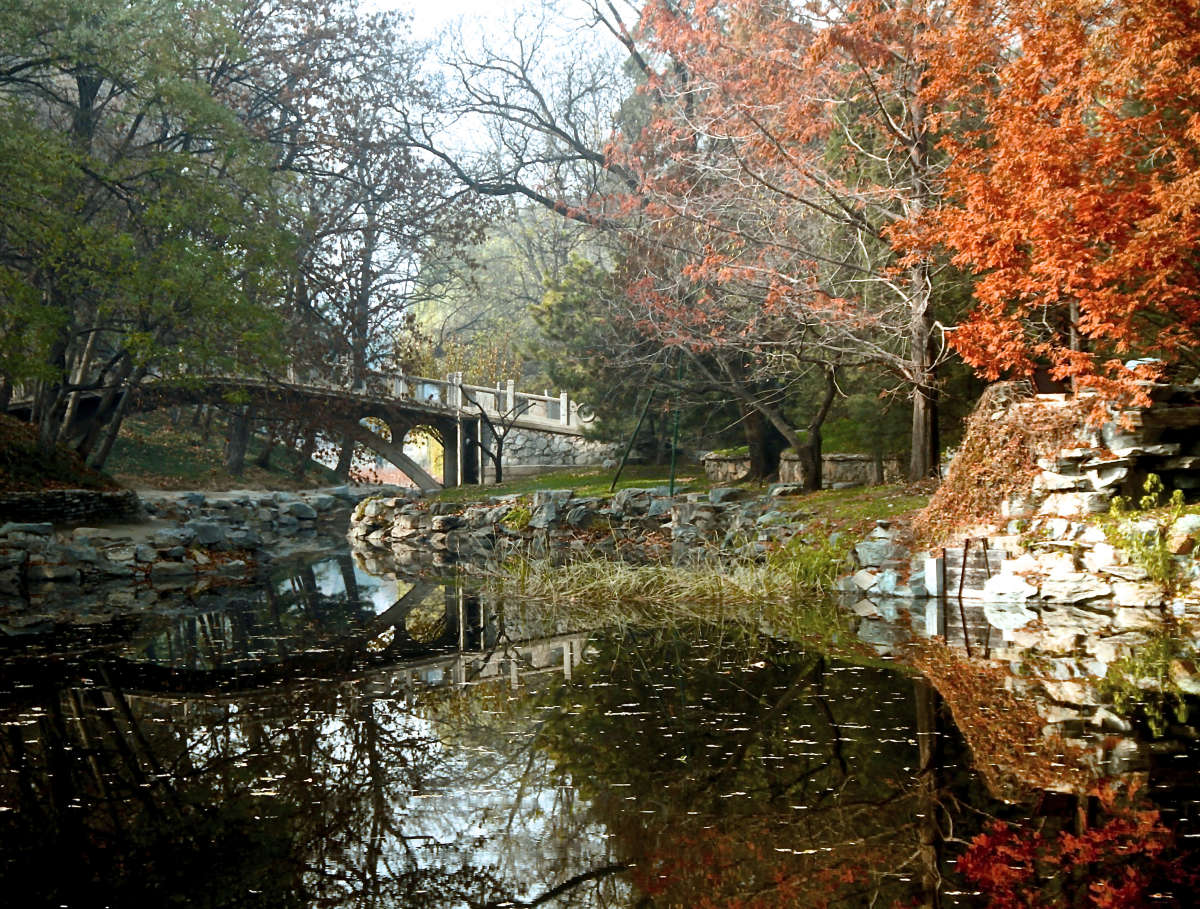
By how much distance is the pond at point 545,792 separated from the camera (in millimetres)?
2930

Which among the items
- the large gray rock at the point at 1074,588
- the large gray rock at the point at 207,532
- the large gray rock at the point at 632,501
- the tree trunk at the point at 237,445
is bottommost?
the large gray rock at the point at 207,532

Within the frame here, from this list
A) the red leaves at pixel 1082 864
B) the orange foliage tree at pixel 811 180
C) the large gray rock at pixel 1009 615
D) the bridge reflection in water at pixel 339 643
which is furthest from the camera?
the orange foliage tree at pixel 811 180

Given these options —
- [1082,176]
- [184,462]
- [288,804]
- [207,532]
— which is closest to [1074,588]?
[1082,176]

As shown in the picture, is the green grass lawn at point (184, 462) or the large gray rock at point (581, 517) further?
the green grass lawn at point (184, 462)

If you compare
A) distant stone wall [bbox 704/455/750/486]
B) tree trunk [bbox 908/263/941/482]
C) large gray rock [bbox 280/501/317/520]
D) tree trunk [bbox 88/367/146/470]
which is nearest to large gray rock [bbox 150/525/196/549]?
tree trunk [bbox 88/367/146/470]

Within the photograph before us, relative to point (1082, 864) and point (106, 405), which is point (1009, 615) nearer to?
point (1082, 864)

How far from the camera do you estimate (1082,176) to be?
8.69m

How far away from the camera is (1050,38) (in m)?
8.74

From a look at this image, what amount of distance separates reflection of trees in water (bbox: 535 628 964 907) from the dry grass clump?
367 cm

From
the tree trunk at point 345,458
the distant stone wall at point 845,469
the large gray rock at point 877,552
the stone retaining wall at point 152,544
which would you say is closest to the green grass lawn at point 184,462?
the tree trunk at point 345,458

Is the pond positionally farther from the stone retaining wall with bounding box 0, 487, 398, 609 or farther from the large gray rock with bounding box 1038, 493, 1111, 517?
the stone retaining wall with bounding box 0, 487, 398, 609

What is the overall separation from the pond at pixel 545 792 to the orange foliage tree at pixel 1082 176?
401cm

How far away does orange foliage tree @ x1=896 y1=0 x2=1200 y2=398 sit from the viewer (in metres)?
8.38

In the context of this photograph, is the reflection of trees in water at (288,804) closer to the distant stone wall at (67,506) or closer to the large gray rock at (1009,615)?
the large gray rock at (1009,615)
